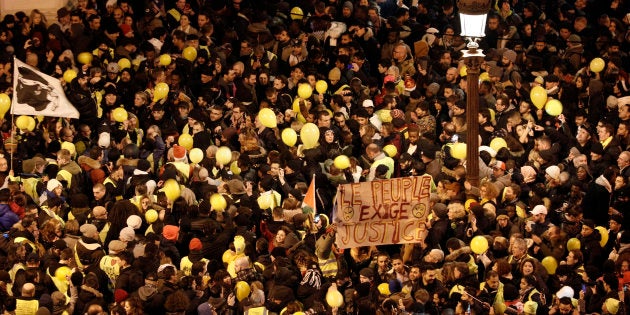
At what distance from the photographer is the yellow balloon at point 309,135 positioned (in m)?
25.7

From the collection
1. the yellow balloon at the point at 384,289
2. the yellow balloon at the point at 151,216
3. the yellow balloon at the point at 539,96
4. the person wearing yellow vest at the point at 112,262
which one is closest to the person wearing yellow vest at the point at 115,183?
the yellow balloon at the point at 151,216

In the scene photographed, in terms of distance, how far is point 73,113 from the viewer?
2675cm

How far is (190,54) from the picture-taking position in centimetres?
2834

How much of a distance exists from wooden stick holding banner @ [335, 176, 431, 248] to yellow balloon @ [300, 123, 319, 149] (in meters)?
2.67

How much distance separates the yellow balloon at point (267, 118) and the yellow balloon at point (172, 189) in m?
2.28

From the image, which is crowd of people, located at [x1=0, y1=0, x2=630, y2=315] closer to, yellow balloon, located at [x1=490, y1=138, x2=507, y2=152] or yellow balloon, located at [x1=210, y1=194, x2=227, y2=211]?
yellow balloon, located at [x1=490, y1=138, x2=507, y2=152]

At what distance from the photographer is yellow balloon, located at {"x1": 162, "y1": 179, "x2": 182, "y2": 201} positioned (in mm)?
24625

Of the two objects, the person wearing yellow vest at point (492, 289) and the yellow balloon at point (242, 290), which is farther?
the yellow balloon at point (242, 290)

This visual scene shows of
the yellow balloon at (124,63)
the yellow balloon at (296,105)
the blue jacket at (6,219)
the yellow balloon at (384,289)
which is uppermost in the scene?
the yellow balloon at (124,63)

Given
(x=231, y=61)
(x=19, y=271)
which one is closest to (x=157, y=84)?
(x=231, y=61)

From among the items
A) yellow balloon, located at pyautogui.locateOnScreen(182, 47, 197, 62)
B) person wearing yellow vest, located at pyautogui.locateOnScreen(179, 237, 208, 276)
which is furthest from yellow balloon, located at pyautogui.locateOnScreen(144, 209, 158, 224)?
yellow balloon, located at pyautogui.locateOnScreen(182, 47, 197, 62)

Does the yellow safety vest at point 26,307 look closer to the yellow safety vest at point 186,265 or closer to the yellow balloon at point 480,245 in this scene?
the yellow safety vest at point 186,265

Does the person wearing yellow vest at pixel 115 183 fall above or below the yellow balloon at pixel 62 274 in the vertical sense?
below

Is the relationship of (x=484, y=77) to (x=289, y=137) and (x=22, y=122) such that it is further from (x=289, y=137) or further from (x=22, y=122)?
(x=22, y=122)
